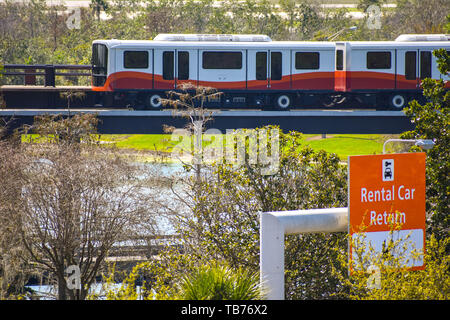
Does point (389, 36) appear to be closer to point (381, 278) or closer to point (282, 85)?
point (282, 85)

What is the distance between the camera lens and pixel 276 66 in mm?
30359

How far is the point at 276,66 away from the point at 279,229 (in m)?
21.0

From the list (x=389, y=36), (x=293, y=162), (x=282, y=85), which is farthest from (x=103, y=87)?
(x=389, y=36)

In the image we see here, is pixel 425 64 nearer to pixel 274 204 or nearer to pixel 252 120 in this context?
pixel 252 120

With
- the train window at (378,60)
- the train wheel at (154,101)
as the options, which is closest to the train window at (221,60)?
the train wheel at (154,101)

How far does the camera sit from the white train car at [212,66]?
2970 centimetres

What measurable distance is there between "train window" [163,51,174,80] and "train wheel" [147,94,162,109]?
100 cm

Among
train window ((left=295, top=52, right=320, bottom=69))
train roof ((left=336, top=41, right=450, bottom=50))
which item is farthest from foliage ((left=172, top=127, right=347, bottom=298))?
train roof ((left=336, top=41, right=450, bottom=50))

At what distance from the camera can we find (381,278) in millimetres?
10016

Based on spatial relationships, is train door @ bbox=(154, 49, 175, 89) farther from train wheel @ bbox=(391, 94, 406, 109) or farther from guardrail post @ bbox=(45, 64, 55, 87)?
train wheel @ bbox=(391, 94, 406, 109)

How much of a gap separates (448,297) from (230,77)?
2089 cm

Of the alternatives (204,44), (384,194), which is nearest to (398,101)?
(204,44)
